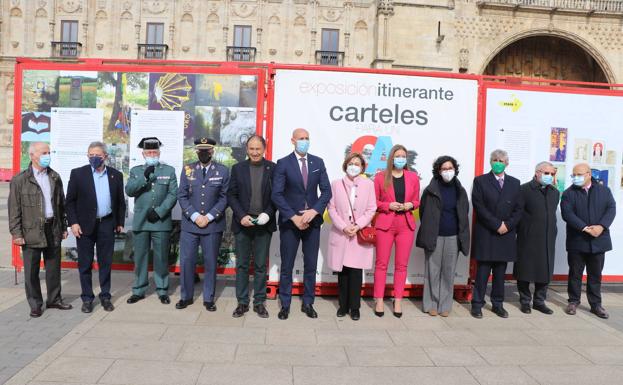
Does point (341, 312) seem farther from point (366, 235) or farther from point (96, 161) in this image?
point (96, 161)

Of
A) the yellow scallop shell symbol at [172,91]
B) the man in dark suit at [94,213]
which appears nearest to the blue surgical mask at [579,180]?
the yellow scallop shell symbol at [172,91]

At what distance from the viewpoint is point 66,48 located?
35.3m

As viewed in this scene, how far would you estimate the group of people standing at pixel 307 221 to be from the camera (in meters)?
5.84

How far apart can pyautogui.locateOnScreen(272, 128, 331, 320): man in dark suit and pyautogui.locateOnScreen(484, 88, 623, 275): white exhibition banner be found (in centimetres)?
266

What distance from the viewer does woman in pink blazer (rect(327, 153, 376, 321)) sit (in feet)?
19.4

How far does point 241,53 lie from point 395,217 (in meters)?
30.8

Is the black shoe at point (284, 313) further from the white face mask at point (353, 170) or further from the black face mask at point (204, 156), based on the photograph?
the black face mask at point (204, 156)

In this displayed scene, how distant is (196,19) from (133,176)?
103 feet

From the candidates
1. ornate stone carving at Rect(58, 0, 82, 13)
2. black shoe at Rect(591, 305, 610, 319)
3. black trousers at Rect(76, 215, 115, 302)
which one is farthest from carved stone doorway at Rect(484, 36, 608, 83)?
black trousers at Rect(76, 215, 115, 302)

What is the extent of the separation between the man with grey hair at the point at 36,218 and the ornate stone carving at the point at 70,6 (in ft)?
113

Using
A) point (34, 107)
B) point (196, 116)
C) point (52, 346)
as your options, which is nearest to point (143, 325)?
point (52, 346)

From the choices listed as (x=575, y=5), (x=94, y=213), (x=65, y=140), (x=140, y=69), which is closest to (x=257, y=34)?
(x=575, y=5)

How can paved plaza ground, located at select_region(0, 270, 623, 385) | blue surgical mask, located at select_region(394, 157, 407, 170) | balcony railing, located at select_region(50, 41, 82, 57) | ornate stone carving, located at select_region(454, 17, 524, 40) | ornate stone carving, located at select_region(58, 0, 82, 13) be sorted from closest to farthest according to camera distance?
paved plaza ground, located at select_region(0, 270, 623, 385)
blue surgical mask, located at select_region(394, 157, 407, 170)
ornate stone carving, located at select_region(454, 17, 524, 40)
balcony railing, located at select_region(50, 41, 82, 57)
ornate stone carving, located at select_region(58, 0, 82, 13)

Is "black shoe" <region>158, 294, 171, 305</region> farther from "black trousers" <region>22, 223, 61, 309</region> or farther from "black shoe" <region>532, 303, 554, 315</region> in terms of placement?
"black shoe" <region>532, 303, 554, 315</region>
